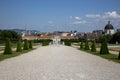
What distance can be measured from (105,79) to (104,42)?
18.2m

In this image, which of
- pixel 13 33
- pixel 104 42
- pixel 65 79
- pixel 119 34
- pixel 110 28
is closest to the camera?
pixel 65 79

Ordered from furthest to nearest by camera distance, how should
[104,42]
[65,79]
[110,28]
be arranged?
1. [110,28]
2. [104,42]
3. [65,79]

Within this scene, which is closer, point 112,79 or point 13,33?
point 112,79

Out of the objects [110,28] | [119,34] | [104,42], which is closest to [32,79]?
[104,42]

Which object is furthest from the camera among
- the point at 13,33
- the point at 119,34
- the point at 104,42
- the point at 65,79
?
the point at 13,33

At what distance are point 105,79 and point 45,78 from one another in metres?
2.35

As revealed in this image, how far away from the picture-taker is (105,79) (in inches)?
402

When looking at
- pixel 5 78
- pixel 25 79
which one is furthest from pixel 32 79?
pixel 5 78

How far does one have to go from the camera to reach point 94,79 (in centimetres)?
1019

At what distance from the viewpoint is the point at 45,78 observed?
34.2ft

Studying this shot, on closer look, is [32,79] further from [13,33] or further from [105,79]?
[13,33]

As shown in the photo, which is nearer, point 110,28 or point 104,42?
point 104,42

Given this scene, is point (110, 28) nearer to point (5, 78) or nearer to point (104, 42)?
point (104, 42)

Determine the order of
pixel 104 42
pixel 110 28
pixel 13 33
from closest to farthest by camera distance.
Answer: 1. pixel 104 42
2. pixel 13 33
3. pixel 110 28
